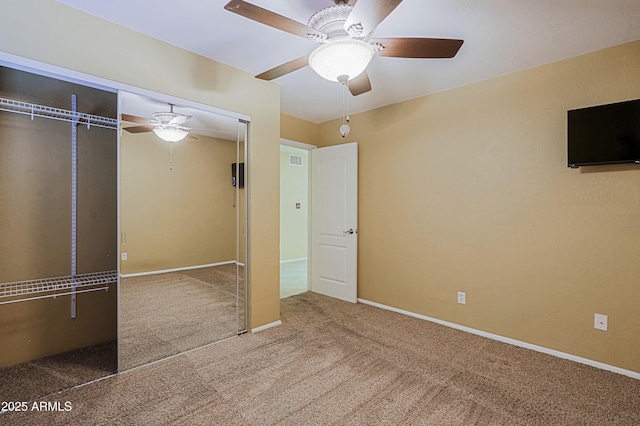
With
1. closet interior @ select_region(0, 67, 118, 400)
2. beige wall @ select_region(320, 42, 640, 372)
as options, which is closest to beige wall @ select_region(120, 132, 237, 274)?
closet interior @ select_region(0, 67, 118, 400)

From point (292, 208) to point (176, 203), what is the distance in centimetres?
430

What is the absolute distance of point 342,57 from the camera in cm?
163

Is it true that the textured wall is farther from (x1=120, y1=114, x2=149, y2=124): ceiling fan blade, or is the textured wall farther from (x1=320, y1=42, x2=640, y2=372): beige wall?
(x1=320, y1=42, x2=640, y2=372): beige wall

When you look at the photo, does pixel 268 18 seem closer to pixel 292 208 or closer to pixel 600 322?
pixel 600 322

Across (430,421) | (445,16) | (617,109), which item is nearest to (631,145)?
(617,109)

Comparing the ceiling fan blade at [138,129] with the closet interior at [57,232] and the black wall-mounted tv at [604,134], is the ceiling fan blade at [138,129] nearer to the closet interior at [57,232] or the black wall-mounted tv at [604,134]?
the closet interior at [57,232]

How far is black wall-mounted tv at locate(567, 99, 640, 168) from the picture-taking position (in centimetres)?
226

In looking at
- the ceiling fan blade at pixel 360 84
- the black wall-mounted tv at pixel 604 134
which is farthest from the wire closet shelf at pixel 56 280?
the black wall-mounted tv at pixel 604 134

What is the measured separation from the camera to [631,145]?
2.26m

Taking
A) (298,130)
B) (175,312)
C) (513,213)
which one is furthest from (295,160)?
(513,213)

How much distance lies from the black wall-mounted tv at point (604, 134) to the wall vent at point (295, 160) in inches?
203

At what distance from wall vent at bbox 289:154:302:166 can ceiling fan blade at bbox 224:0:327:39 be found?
5229 mm

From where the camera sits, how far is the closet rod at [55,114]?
2.10 m

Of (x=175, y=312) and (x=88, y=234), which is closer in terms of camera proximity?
(x=88, y=234)
